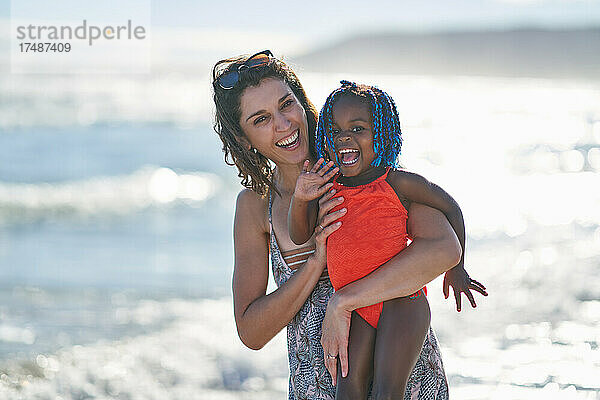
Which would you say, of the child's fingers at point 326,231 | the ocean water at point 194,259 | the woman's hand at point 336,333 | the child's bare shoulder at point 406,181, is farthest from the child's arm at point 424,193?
the ocean water at point 194,259

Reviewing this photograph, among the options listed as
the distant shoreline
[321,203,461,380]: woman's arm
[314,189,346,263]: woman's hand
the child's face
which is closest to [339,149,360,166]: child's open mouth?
the child's face

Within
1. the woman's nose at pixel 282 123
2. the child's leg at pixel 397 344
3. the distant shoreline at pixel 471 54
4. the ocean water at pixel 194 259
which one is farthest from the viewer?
the distant shoreline at pixel 471 54

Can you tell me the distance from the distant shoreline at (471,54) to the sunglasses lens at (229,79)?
33.3 meters

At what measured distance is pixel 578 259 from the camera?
8.69 m

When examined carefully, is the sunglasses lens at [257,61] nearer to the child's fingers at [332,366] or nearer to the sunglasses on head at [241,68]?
the sunglasses on head at [241,68]

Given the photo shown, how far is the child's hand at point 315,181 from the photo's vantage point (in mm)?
2676

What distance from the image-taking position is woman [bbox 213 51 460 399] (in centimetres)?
261

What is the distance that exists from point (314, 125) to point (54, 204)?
1037 cm

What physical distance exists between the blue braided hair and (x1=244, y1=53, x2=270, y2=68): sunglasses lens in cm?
36

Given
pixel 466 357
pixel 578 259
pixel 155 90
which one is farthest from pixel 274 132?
pixel 155 90

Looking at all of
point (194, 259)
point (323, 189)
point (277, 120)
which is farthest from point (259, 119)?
point (194, 259)

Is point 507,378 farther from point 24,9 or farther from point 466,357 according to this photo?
point 24,9

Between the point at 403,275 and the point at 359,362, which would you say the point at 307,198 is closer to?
the point at 403,275

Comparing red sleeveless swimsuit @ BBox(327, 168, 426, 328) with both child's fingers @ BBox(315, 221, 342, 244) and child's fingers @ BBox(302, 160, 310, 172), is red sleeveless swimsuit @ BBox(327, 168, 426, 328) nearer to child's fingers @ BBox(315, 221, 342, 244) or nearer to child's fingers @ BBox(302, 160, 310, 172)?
child's fingers @ BBox(315, 221, 342, 244)
